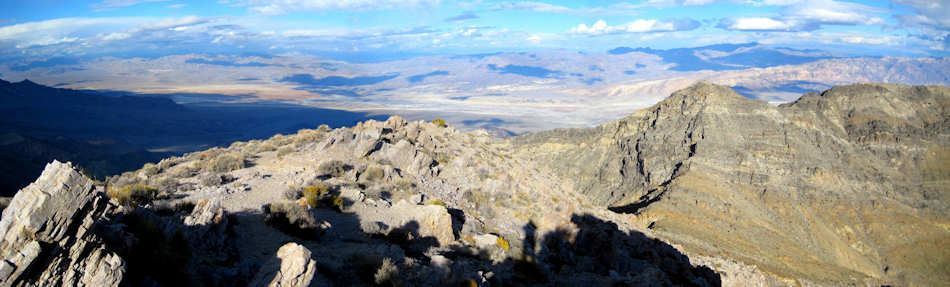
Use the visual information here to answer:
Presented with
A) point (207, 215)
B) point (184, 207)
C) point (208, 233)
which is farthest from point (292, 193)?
point (208, 233)

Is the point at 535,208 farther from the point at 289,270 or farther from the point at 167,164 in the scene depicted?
the point at 167,164

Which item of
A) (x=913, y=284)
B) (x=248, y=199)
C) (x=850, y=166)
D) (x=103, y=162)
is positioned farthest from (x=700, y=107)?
(x=103, y=162)

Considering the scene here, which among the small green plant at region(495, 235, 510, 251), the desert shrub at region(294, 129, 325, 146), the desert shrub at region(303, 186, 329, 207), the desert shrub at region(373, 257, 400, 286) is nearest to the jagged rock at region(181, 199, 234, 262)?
the desert shrub at region(373, 257, 400, 286)

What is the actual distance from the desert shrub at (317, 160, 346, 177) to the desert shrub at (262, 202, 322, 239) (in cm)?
519

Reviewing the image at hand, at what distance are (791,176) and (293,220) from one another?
4727cm

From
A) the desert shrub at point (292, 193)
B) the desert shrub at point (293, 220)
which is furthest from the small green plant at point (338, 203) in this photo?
the desert shrub at point (293, 220)

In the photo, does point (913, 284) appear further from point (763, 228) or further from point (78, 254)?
point (78, 254)

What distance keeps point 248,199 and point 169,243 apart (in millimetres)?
5159

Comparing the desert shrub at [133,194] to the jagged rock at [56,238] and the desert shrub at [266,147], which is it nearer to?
the jagged rock at [56,238]

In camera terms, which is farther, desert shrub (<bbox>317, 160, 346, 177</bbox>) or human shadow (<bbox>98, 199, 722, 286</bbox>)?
desert shrub (<bbox>317, 160, 346, 177</bbox>)

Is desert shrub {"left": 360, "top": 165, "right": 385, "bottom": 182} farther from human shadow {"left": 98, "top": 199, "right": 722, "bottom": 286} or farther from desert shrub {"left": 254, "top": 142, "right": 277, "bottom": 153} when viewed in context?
desert shrub {"left": 254, "top": 142, "right": 277, "bottom": 153}

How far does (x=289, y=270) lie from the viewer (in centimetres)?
558

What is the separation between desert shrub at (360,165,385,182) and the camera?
14.5m

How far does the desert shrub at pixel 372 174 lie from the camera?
1447cm
